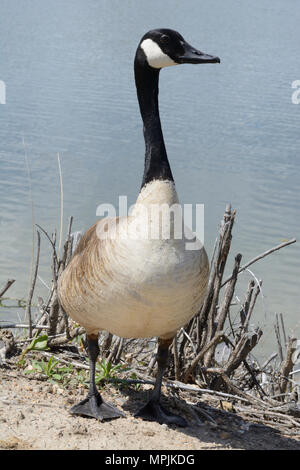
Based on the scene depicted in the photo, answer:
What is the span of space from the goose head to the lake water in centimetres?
265

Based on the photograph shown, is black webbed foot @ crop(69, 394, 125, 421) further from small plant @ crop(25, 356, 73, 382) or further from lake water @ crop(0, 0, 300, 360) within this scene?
lake water @ crop(0, 0, 300, 360)

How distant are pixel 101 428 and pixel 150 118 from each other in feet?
5.65

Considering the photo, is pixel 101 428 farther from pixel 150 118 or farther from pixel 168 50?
pixel 168 50

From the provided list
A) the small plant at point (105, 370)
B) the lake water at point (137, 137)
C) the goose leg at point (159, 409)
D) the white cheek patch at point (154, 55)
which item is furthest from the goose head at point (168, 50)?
the lake water at point (137, 137)

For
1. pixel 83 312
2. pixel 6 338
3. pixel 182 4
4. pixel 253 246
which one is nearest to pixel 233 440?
pixel 83 312

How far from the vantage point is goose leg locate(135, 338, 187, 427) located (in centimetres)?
358

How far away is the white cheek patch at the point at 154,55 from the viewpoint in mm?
3463

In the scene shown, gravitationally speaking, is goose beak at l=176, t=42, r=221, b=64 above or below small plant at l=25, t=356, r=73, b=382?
above

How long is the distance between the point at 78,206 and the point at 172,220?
5081 mm

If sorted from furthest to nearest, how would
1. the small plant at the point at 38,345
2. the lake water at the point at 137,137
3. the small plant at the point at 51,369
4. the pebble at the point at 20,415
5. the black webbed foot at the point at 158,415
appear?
the lake water at the point at 137,137
the small plant at the point at 38,345
the small plant at the point at 51,369
the black webbed foot at the point at 158,415
the pebble at the point at 20,415

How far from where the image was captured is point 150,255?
311cm

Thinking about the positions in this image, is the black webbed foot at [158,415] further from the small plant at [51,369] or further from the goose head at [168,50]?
the goose head at [168,50]

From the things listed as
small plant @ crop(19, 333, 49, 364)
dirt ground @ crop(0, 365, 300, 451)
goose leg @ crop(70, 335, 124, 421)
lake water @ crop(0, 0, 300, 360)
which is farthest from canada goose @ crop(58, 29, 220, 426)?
lake water @ crop(0, 0, 300, 360)

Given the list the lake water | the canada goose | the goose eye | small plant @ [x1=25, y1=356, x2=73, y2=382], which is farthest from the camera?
the lake water
